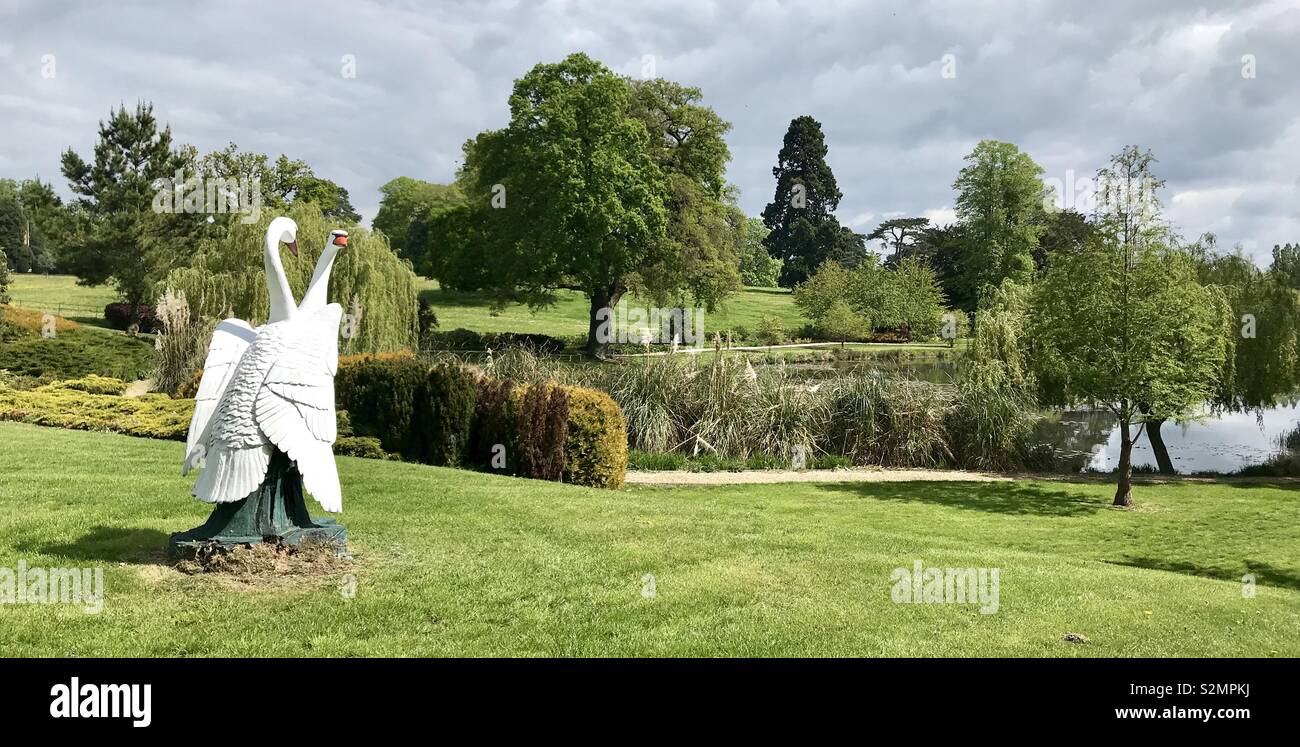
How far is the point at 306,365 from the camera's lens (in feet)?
19.7

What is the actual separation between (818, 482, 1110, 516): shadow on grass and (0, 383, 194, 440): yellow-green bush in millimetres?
11794

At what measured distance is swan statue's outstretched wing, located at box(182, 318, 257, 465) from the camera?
6.09m

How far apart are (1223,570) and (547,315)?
47014 mm

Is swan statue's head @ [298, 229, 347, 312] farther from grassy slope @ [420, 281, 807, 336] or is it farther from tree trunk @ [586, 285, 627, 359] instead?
grassy slope @ [420, 281, 807, 336]

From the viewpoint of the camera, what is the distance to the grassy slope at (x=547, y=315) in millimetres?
46750

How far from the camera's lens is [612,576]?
6.69m

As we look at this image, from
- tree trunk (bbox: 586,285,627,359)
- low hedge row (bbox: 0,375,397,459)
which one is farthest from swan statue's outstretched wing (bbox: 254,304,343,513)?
tree trunk (bbox: 586,285,627,359)

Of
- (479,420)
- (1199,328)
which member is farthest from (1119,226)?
(479,420)

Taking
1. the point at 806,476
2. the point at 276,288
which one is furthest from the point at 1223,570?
the point at 276,288

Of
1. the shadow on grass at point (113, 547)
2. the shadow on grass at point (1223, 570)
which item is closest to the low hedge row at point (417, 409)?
the shadow on grass at point (113, 547)

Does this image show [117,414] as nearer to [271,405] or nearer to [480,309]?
[271,405]
